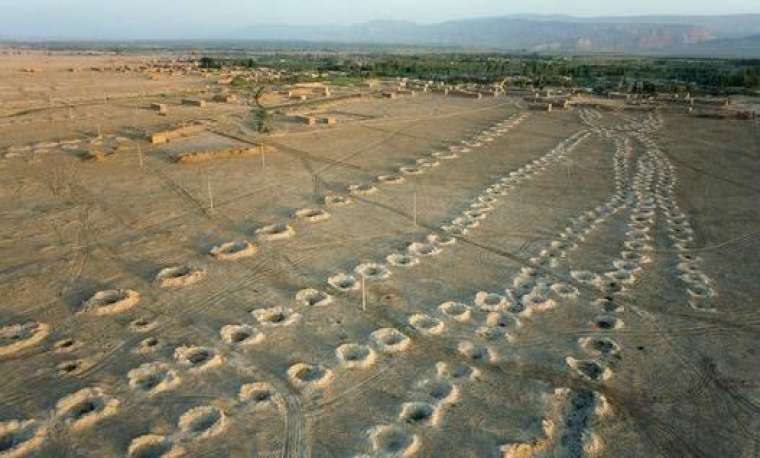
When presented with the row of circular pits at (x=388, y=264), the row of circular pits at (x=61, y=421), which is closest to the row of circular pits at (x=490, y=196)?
the row of circular pits at (x=388, y=264)

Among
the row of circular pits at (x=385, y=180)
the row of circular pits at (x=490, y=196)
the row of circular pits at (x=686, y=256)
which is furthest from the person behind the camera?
the row of circular pits at (x=385, y=180)

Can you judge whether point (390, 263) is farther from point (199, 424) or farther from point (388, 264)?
point (199, 424)

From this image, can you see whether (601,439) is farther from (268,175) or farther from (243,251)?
(268,175)

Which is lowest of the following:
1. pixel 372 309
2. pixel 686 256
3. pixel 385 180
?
pixel 686 256

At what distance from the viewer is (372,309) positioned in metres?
11.5

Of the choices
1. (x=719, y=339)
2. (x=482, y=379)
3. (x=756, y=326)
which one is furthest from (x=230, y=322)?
(x=756, y=326)

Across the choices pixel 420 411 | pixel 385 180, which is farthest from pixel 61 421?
pixel 385 180

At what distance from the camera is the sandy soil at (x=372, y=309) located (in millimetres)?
8164

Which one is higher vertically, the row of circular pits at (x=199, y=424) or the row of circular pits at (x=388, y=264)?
the row of circular pits at (x=388, y=264)

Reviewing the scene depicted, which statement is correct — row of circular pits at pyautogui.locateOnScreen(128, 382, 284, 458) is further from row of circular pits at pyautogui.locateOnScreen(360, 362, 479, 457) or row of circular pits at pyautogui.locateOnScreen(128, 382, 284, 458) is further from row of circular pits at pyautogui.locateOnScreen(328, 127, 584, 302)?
row of circular pits at pyautogui.locateOnScreen(328, 127, 584, 302)

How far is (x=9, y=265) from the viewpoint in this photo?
1304 cm

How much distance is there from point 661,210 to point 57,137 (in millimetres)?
24955

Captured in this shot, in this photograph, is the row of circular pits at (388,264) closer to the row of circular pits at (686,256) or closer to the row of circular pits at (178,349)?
the row of circular pits at (178,349)

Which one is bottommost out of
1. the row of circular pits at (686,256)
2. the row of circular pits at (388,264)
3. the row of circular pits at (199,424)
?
the row of circular pits at (686,256)
